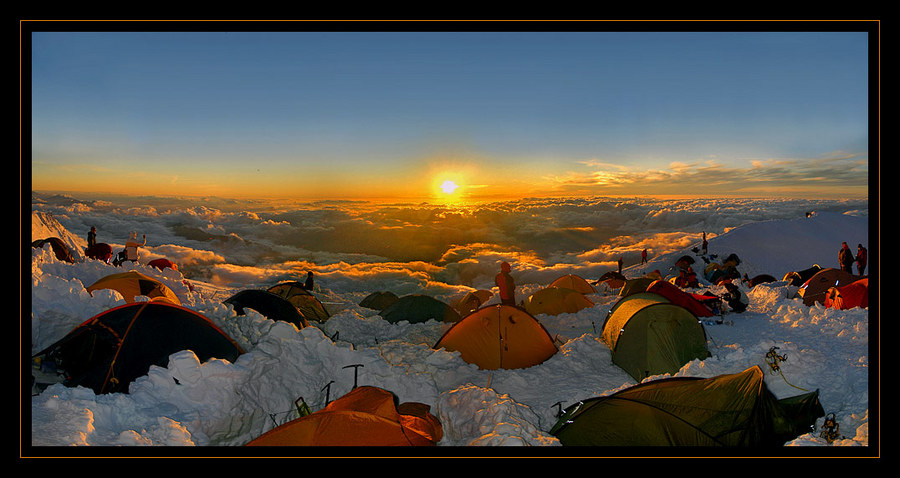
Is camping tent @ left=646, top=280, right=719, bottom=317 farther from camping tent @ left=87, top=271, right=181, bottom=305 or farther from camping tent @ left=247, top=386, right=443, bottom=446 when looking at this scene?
camping tent @ left=87, top=271, right=181, bottom=305

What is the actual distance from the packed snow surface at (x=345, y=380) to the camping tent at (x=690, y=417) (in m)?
0.52

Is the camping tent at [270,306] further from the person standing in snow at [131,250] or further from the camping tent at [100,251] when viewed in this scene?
the camping tent at [100,251]

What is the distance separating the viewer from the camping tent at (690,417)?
5.70 meters

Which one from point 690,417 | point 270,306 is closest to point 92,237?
point 270,306

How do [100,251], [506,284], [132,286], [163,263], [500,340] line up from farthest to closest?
[163,263], [100,251], [506,284], [132,286], [500,340]

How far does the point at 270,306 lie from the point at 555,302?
1048 cm

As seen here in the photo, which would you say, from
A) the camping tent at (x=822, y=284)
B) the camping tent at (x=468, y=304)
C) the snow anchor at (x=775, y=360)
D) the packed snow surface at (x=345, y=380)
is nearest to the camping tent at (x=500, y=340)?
the packed snow surface at (x=345, y=380)

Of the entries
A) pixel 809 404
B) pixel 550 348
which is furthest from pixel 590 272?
pixel 809 404

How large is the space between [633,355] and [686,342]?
1231mm

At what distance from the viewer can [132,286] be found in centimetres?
1188

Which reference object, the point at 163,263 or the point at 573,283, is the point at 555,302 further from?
the point at 163,263

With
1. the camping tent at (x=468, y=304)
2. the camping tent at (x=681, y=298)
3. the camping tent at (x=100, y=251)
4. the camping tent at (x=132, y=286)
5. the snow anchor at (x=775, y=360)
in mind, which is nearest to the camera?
the snow anchor at (x=775, y=360)

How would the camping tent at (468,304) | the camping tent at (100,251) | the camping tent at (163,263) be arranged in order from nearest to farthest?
the camping tent at (100,251)
the camping tent at (468,304)
the camping tent at (163,263)
